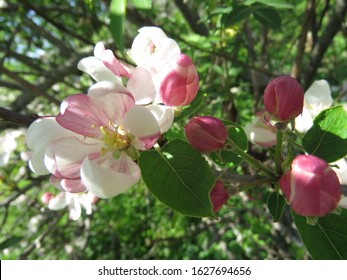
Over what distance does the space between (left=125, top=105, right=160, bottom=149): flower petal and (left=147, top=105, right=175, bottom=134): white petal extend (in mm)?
34

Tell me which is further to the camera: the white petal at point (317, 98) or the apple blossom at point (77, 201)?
the apple blossom at point (77, 201)

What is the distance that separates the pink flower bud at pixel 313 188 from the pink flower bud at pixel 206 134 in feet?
0.58

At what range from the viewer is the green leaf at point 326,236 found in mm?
910

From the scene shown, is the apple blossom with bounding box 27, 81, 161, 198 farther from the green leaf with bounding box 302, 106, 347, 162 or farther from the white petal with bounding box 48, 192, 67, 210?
the white petal with bounding box 48, 192, 67, 210

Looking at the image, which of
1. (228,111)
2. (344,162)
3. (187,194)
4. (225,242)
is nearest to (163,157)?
(187,194)

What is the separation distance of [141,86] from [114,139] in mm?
133

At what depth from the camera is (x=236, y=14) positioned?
67.6 inches

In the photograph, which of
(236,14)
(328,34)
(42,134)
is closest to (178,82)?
(42,134)

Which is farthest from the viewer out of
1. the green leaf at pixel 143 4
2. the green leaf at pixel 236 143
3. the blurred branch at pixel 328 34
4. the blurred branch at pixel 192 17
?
the blurred branch at pixel 192 17

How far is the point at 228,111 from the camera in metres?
2.13

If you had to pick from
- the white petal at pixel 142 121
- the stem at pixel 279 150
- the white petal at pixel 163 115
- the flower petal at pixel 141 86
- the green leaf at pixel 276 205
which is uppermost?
the flower petal at pixel 141 86

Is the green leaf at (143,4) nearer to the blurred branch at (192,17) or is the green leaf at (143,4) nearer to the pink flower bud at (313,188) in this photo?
the pink flower bud at (313,188)

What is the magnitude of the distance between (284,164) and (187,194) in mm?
238

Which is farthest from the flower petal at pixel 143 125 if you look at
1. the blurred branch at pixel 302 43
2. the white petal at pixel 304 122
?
the blurred branch at pixel 302 43
